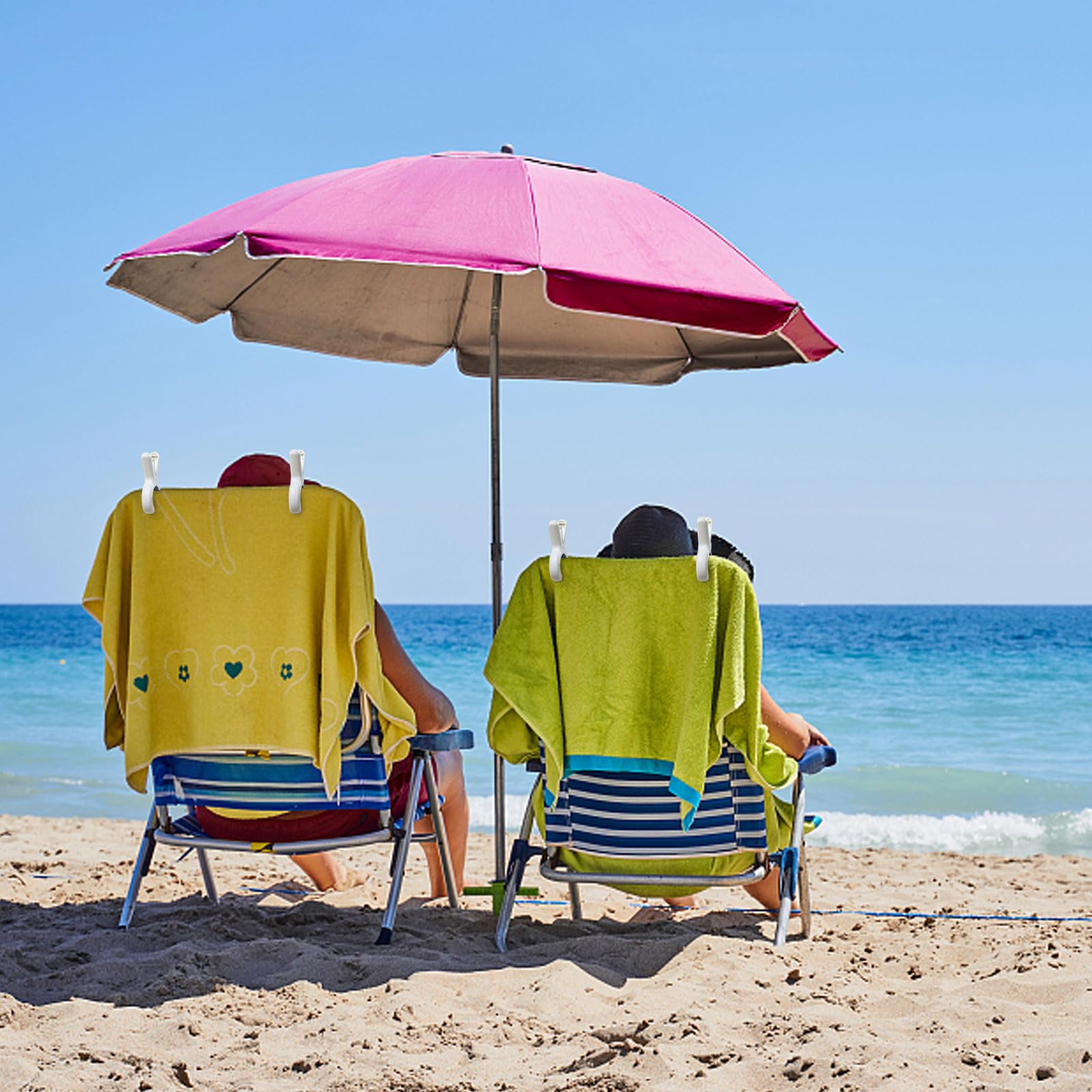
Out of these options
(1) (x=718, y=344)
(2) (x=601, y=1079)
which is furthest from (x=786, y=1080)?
(1) (x=718, y=344)

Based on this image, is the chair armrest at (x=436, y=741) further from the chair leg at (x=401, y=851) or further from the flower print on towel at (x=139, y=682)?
the flower print on towel at (x=139, y=682)

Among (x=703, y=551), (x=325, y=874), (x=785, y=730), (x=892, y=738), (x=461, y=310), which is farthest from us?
(x=892, y=738)

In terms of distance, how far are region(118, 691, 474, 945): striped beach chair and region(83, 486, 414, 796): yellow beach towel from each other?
0.08 meters

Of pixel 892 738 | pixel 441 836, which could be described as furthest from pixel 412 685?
pixel 892 738

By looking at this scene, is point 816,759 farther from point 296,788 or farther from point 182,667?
point 182,667

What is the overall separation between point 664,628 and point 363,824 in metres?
1.01

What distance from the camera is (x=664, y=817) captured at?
11.1ft

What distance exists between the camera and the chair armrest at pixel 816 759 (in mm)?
A: 3502

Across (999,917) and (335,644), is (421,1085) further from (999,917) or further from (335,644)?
(999,917)

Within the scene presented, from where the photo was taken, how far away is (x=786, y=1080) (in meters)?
2.46

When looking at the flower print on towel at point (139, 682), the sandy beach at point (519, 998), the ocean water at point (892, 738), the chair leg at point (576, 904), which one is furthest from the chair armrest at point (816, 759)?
the ocean water at point (892, 738)

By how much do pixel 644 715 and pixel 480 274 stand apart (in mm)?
2079

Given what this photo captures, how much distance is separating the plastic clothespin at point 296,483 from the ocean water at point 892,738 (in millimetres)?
4896

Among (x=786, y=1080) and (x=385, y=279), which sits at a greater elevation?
(x=385, y=279)
